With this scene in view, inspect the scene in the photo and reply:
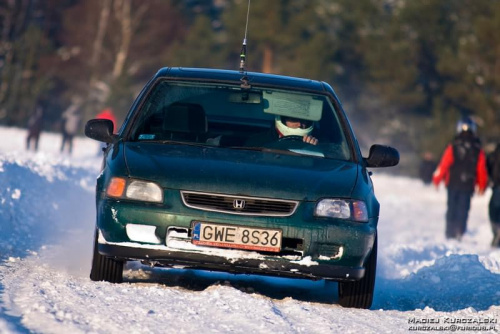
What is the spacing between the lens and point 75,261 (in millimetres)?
8508

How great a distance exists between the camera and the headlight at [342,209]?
6.54 meters

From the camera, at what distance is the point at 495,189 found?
1534 cm

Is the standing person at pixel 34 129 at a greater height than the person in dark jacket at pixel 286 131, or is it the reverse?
the person in dark jacket at pixel 286 131

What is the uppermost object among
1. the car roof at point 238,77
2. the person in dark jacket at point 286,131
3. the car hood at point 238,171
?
the car roof at point 238,77

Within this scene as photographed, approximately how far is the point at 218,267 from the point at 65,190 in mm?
8403

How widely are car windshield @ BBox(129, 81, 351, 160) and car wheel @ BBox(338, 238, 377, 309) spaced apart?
843mm

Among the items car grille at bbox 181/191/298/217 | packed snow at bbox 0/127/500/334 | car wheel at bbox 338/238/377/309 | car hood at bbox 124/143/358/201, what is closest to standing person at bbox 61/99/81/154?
packed snow at bbox 0/127/500/334

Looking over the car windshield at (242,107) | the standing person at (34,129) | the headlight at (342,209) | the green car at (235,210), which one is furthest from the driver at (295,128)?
the standing person at (34,129)

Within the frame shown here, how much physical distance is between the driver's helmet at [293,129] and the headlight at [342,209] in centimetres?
104

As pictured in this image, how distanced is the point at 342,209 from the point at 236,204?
66 cm

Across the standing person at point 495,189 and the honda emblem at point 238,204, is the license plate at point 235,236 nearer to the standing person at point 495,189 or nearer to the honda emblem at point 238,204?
the honda emblem at point 238,204

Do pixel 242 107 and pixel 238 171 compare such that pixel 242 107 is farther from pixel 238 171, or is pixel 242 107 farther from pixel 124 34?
pixel 124 34

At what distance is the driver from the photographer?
7.53 metres

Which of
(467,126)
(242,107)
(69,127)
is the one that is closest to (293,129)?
(242,107)
